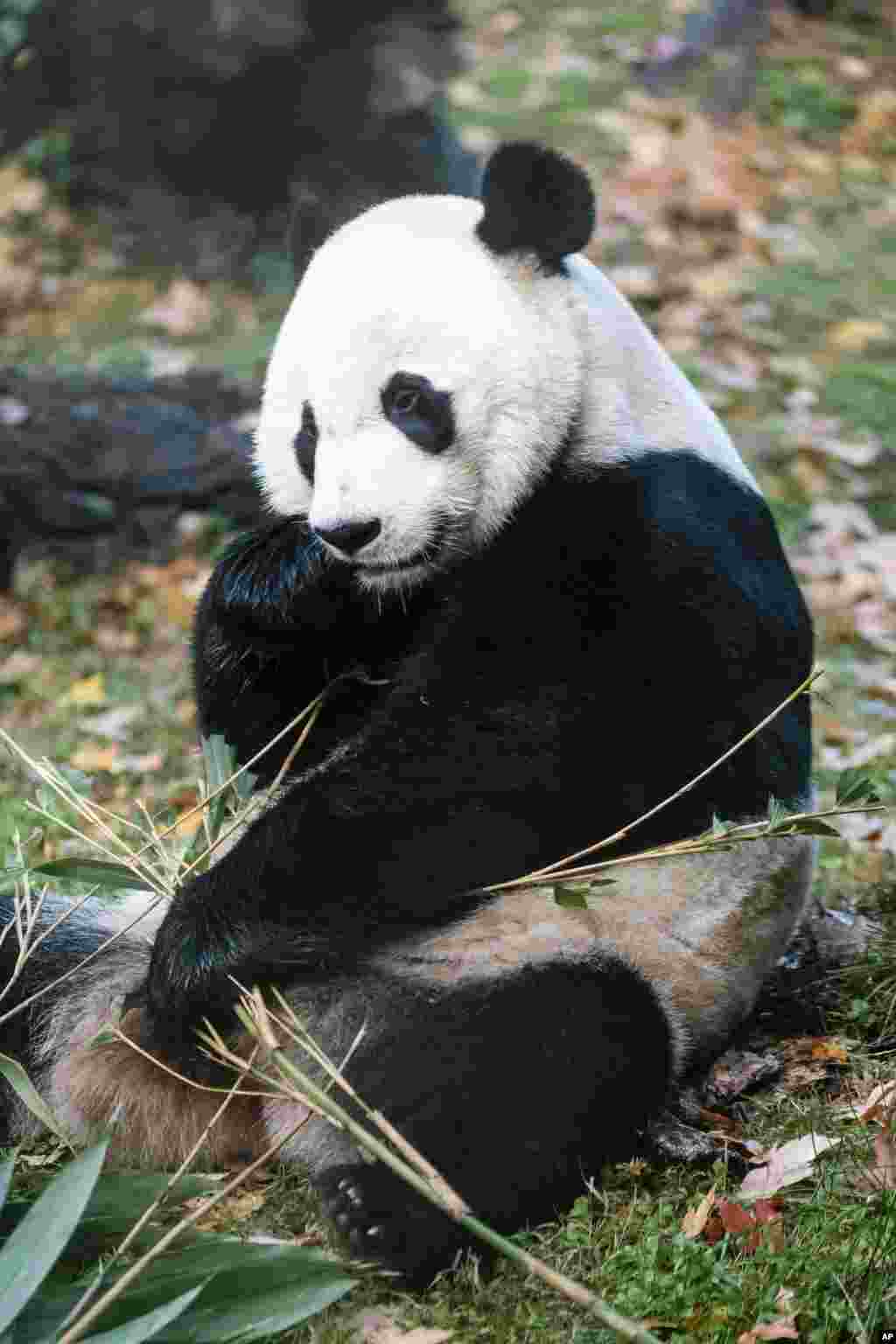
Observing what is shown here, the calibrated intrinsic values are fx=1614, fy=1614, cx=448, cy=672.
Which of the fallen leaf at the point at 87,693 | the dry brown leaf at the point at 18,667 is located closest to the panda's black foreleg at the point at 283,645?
the fallen leaf at the point at 87,693

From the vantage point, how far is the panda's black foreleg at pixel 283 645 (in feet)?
10.5

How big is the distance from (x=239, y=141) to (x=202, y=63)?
464mm

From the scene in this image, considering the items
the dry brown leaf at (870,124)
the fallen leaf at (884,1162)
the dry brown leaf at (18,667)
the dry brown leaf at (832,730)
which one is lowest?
the dry brown leaf at (18,667)

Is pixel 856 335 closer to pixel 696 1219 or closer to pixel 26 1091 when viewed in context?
pixel 696 1219

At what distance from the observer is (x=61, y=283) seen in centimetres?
920

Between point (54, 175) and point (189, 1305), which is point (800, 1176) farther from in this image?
point (54, 175)

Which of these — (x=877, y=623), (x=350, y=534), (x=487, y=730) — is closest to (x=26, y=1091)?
(x=487, y=730)

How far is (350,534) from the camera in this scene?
282cm

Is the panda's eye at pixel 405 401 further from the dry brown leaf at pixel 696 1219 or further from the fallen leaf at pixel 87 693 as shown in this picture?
the fallen leaf at pixel 87 693

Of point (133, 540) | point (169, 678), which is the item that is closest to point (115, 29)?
point (133, 540)

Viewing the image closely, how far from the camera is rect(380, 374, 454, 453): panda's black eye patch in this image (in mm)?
2902

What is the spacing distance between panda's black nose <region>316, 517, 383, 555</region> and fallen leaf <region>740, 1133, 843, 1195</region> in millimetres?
1316

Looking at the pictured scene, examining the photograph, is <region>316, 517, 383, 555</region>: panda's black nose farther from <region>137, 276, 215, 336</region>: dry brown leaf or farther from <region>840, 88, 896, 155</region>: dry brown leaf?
<region>840, 88, 896, 155</region>: dry brown leaf

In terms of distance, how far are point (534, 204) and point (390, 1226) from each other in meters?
1.84
